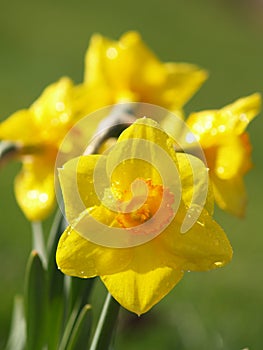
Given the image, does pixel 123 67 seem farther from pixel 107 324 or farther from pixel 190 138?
pixel 107 324

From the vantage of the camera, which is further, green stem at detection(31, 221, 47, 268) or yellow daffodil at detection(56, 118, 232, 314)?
green stem at detection(31, 221, 47, 268)

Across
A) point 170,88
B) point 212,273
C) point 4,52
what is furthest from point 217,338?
point 4,52

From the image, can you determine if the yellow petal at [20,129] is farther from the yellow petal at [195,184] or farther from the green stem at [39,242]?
the yellow petal at [195,184]

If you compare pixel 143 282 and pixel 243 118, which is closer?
pixel 143 282

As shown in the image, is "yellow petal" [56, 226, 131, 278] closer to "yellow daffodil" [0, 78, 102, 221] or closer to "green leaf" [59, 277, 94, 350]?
"green leaf" [59, 277, 94, 350]

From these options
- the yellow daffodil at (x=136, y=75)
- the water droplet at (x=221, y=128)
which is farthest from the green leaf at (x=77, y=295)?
the yellow daffodil at (x=136, y=75)

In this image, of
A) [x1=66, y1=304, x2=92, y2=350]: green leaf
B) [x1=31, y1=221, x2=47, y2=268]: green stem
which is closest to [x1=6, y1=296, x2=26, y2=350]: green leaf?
[x1=31, y1=221, x2=47, y2=268]: green stem

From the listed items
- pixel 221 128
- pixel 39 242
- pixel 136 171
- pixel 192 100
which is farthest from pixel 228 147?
pixel 192 100
